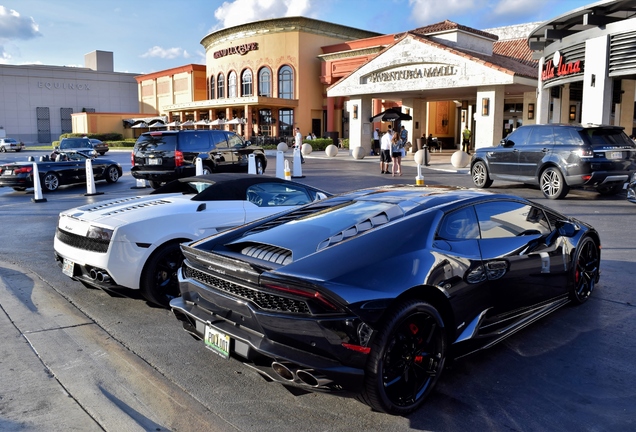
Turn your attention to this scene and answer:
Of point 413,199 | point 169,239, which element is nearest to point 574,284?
point 413,199

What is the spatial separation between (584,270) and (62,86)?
263 feet

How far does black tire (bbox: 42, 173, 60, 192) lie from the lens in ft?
55.6

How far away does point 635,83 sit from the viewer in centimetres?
2438

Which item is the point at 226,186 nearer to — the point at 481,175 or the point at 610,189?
the point at 481,175

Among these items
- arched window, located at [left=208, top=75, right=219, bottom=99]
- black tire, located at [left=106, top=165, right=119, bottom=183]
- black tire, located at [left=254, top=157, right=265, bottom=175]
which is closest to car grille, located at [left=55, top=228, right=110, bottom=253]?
black tire, located at [left=254, top=157, right=265, bottom=175]

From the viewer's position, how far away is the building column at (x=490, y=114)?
952 inches

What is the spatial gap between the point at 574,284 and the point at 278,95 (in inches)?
1754

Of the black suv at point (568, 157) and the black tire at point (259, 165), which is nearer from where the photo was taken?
the black suv at point (568, 157)

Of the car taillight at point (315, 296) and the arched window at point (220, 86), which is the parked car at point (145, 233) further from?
the arched window at point (220, 86)

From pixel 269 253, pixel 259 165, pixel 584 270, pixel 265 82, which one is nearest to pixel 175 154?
pixel 259 165

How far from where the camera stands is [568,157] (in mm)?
13125

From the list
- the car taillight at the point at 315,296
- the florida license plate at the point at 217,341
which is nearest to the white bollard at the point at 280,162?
the florida license plate at the point at 217,341

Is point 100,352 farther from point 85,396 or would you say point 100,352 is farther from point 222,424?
point 222,424

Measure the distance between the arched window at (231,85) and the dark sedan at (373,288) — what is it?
49.8 m
